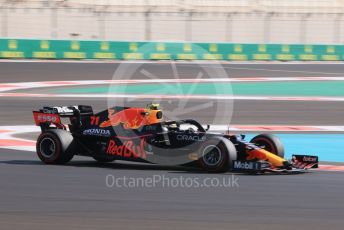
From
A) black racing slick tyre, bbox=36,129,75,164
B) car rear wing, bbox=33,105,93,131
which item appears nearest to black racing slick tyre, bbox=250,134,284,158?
car rear wing, bbox=33,105,93,131

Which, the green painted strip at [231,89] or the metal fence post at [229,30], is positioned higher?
the metal fence post at [229,30]

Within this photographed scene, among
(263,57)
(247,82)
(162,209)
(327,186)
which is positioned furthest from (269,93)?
(162,209)

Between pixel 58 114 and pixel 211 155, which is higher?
pixel 58 114

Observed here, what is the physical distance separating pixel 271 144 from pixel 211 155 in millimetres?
1217

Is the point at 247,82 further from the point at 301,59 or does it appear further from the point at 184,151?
the point at 184,151

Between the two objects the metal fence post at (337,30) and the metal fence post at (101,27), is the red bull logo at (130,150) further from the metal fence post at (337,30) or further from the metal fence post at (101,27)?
the metal fence post at (337,30)

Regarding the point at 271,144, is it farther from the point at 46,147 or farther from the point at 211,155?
the point at 46,147

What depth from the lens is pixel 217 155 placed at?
12.3 metres

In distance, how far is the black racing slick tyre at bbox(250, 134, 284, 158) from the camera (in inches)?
515

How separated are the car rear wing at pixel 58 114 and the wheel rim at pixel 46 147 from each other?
48 cm

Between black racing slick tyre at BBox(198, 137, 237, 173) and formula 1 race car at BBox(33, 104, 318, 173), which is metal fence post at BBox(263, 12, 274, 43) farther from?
black racing slick tyre at BBox(198, 137, 237, 173)

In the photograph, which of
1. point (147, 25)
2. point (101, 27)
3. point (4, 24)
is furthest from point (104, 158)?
point (147, 25)

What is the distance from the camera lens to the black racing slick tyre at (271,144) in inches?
515

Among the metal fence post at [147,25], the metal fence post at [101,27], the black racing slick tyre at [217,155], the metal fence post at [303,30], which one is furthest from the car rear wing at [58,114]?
the metal fence post at [303,30]
